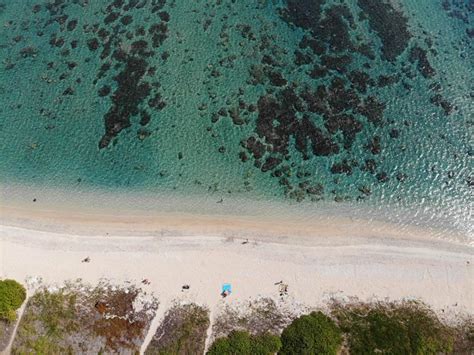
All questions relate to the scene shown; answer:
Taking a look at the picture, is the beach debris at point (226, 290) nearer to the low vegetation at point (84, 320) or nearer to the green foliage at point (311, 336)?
the green foliage at point (311, 336)

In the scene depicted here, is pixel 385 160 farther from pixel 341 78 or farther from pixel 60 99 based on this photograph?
pixel 60 99

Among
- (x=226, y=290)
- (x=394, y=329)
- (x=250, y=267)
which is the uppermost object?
(x=250, y=267)

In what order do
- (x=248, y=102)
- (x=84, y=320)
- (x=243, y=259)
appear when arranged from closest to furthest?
(x=84, y=320)
(x=243, y=259)
(x=248, y=102)

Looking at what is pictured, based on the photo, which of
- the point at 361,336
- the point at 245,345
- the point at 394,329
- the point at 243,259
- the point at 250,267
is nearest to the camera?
the point at 245,345

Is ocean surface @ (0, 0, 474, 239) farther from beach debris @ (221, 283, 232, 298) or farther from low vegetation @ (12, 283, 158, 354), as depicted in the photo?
low vegetation @ (12, 283, 158, 354)

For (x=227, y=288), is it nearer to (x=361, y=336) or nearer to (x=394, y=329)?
(x=361, y=336)

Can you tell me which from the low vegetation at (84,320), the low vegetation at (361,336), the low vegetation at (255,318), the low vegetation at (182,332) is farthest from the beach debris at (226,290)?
the low vegetation at (84,320)

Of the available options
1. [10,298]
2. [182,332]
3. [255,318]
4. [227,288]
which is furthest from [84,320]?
[255,318]

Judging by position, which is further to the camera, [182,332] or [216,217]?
[216,217]
